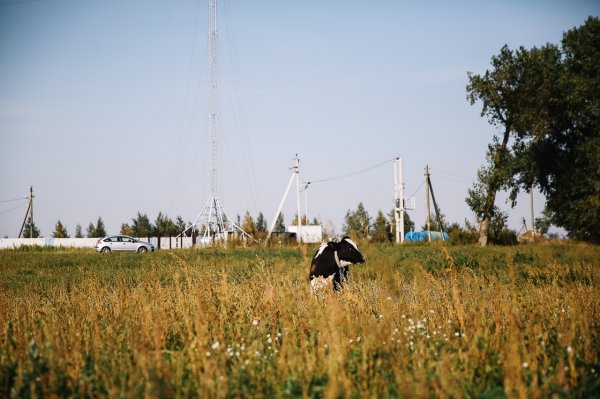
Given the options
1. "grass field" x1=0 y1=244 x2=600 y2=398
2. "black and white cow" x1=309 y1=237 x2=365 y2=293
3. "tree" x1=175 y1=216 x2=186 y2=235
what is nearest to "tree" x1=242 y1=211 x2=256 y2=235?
"tree" x1=175 y1=216 x2=186 y2=235

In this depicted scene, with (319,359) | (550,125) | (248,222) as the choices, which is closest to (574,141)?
(550,125)

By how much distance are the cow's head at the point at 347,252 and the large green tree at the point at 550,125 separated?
3038 cm

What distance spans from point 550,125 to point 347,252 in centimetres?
3392

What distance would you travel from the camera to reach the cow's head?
9.86m

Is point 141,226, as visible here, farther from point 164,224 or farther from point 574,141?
point 574,141

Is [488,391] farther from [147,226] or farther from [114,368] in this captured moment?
[147,226]

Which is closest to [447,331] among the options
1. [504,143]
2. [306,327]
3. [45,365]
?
[306,327]

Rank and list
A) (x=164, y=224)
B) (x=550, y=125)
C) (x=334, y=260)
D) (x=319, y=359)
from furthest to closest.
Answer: (x=164, y=224)
(x=550, y=125)
(x=334, y=260)
(x=319, y=359)

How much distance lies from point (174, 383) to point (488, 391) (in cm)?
263

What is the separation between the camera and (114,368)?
473 cm

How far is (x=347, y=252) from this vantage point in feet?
32.6

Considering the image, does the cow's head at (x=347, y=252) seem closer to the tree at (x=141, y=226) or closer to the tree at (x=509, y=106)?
the tree at (x=509, y=106)

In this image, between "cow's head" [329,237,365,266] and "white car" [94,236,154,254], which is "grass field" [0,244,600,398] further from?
"white car" [94,236,154,254]

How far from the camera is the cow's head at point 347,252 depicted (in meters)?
9.86
